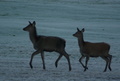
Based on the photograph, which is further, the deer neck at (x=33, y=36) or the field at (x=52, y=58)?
the deer neck at (x=33, y=36)

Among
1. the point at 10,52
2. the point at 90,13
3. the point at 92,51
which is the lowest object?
the point at 90,13

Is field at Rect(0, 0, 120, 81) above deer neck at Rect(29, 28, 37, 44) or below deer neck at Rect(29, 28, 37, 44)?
below

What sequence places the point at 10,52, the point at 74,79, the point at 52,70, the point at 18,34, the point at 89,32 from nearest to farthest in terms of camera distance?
the point at 74,79
the point at 52,70
the point at 10,52
the point at 18,34
the point at 89,32

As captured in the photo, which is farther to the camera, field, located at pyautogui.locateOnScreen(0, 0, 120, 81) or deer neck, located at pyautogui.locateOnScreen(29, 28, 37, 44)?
deer neck, located at pyautogui.locateOnScreen(29, 28, 37, 44)

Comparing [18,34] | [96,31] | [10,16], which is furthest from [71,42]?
[10,16]

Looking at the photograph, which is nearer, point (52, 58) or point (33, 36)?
point (33, 36)

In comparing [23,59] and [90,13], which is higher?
[23,59]

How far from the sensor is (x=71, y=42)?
22.7 metres

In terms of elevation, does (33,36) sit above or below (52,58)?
above

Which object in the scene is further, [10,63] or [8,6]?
[8,6]

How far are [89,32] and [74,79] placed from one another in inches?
666

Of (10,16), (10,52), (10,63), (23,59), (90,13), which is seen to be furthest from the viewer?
(90,13)

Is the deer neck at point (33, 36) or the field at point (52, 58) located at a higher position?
the deer neck at point (33, 36)

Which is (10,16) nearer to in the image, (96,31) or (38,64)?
(96,31)
